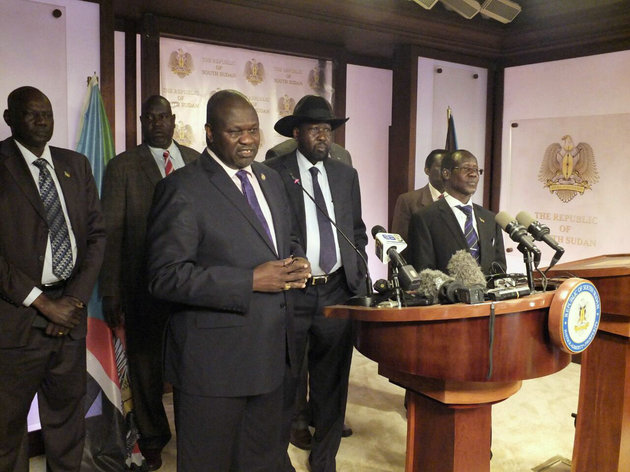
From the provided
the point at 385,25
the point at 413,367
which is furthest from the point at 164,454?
the point at 385,25

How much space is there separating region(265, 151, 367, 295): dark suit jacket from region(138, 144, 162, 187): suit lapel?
57cm

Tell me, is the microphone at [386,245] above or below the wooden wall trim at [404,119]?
below

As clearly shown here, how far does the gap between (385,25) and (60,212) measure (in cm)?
279

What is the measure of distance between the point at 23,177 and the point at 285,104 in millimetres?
2377

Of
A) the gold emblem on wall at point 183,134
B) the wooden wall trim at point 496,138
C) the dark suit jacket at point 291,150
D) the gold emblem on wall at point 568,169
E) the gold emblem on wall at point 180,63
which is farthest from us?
the wooden wall trim at point 496,138

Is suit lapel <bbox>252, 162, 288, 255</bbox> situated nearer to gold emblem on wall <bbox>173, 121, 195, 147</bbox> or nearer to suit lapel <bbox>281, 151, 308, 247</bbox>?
suit lapel <bbox>281, 151, 308, 247</bbox>

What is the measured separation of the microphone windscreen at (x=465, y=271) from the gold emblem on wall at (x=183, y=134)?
8.44 ft

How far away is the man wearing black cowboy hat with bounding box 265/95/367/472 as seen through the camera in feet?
8.86

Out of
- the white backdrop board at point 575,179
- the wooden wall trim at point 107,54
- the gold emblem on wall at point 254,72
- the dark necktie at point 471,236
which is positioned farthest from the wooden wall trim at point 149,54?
the white backdrop board at point 575,179

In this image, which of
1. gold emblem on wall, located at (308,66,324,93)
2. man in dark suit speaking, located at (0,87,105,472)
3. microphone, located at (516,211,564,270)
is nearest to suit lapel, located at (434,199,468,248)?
microphone, located at (516,211,564,270)

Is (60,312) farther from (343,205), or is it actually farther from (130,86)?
(130,86)

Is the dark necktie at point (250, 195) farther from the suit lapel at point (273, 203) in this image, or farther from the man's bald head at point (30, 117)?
the man's bald head at point (30, 117)

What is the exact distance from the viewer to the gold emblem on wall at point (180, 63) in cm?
402

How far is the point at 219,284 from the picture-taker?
188cm
